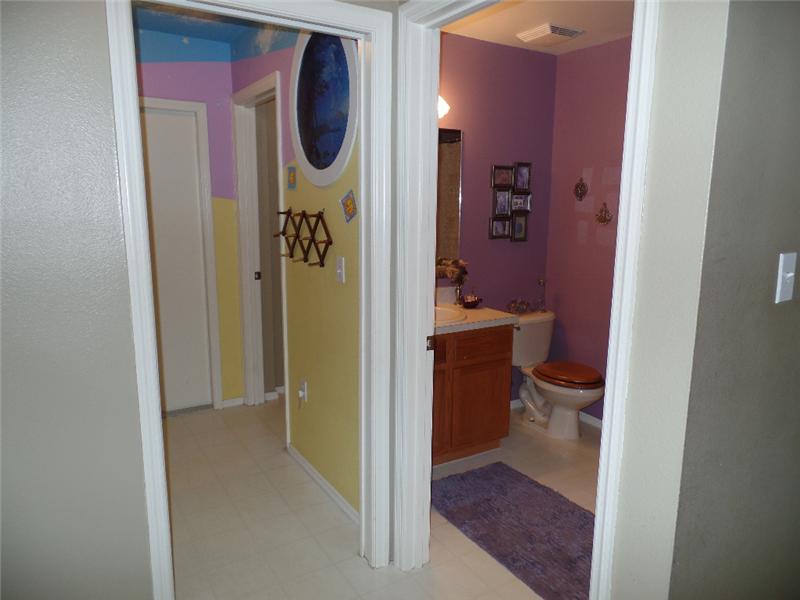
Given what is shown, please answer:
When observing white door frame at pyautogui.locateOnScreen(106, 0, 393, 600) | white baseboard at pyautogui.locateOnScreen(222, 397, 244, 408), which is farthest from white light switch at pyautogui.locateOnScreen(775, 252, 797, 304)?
white baseboard at pyautogui.locateOnScreen(222, 397, 244, 408)

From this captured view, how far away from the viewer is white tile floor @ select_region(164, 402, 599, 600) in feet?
6.91

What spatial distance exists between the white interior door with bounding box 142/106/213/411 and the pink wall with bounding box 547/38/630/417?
2.37 m

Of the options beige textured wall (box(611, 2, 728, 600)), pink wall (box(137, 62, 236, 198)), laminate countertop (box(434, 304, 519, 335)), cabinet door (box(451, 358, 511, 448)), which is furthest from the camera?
pink wall (box(137, 62, 236, 198))

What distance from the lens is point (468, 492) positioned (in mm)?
2797

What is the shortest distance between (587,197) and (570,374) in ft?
3.74

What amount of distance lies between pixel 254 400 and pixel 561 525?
7.36ft

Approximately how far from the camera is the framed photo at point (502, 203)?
11.9 feet

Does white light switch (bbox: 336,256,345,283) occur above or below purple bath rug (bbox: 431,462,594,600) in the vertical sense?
above

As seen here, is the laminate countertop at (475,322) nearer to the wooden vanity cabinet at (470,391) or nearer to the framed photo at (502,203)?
the wooden vanity cabinet at (470,391)

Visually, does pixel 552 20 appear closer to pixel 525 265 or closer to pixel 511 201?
pixel 511 201

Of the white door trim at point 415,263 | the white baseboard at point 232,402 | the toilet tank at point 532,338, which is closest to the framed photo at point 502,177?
the toilet tank at point 532,338

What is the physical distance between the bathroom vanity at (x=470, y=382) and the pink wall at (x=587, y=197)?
0.82 metres

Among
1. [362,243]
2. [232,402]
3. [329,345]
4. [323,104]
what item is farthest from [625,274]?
[232,402]

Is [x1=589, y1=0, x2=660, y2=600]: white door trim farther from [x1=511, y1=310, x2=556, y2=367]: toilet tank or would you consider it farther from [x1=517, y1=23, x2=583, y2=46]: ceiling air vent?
[x1=511, y1=310, x2=556, y2=367]: toilet tank
